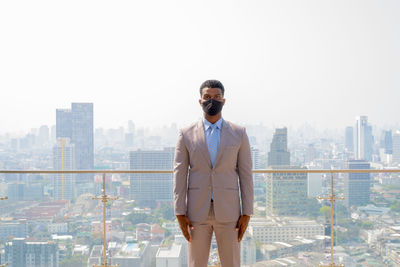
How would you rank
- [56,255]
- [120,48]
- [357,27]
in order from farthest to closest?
[120,48] → [357,27] → [56,255]

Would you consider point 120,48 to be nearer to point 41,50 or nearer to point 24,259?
point 41,50

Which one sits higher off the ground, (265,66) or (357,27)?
(357,27)

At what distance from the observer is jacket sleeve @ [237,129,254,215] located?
2.02 meters

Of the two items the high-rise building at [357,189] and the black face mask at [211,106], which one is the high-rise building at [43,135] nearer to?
the high-rise building at [357,189]

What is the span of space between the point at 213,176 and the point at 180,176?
0.62 ft

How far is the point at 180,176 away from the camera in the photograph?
6.57ft

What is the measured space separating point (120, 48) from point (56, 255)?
37.2ft

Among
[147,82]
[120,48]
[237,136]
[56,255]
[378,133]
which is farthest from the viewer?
[147,82]

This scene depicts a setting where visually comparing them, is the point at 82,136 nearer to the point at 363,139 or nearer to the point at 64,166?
the point at 64,166

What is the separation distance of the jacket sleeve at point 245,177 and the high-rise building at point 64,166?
2.03 m

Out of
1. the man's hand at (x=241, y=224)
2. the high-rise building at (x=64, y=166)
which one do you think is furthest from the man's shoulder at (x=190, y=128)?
the high-rise building at (x=64, y=166)

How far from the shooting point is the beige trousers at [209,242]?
1.97 meters

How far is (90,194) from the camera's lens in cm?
342

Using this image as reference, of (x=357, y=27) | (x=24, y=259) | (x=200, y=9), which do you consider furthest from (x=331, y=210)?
(x=357, y=27)
